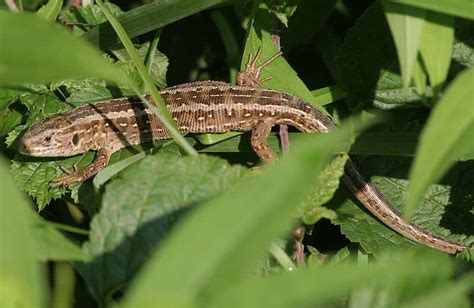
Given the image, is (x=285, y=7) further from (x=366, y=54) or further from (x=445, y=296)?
(x=445, y=296)

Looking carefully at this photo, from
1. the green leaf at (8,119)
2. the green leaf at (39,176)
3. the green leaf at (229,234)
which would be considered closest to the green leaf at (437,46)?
the green leaf at (229,234)

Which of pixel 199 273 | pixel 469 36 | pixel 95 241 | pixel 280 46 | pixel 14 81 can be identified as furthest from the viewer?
pixel 280 46

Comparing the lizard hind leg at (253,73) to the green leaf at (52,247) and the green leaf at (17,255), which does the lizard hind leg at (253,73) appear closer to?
the green leaf at (52,247)

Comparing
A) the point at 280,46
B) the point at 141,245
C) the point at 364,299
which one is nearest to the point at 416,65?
the point at 364,299

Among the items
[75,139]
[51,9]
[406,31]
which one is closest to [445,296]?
[406,31]

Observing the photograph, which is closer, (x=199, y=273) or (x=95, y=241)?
(x=199, y=273)

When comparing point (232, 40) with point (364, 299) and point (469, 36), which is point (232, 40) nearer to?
point (469, 36)

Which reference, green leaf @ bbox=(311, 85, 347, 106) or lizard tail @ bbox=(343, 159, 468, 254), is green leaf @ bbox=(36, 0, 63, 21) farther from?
lizard tail @ bbox=(343, 159, 468, 254)
